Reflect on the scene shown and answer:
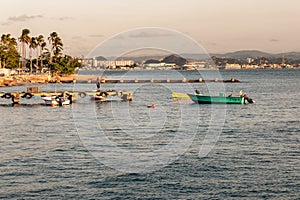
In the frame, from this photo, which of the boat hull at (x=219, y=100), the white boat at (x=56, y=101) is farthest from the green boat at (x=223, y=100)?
the white boat at (x=56, y=101)

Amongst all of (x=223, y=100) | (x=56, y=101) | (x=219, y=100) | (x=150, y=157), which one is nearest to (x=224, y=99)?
(x=223, y=100)

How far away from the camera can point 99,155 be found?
43.1 meters

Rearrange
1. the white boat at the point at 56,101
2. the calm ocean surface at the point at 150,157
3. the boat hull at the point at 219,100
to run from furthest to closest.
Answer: the boat hull at the point at 219,100 → the white boat at the point at 56,101 → the calm ocean surface at the point at 150,157

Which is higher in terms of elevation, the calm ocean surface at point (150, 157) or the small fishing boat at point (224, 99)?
the small fishing boat at point (224, 99)

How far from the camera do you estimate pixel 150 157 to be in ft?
140

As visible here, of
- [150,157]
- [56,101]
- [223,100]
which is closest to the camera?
[150,157]

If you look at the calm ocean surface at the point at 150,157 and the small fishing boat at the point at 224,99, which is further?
the small fishing boat at the point at 224,99

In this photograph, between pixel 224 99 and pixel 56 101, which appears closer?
pixel 56 101

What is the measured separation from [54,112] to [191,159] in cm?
4453

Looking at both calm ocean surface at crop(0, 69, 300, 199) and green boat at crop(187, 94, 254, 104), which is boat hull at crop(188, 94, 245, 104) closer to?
green boat at crop(187, 94, 254, 104)

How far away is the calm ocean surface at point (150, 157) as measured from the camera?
32312 millimetres

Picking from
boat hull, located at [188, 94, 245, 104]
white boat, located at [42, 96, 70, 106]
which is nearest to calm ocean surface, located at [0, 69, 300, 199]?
white boat, located at [42, 96, 70, 106]

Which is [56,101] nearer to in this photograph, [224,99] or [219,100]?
[219,100]

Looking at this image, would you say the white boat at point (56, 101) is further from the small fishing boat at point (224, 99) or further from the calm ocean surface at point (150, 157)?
the small fishing boat at point (224, 99)
